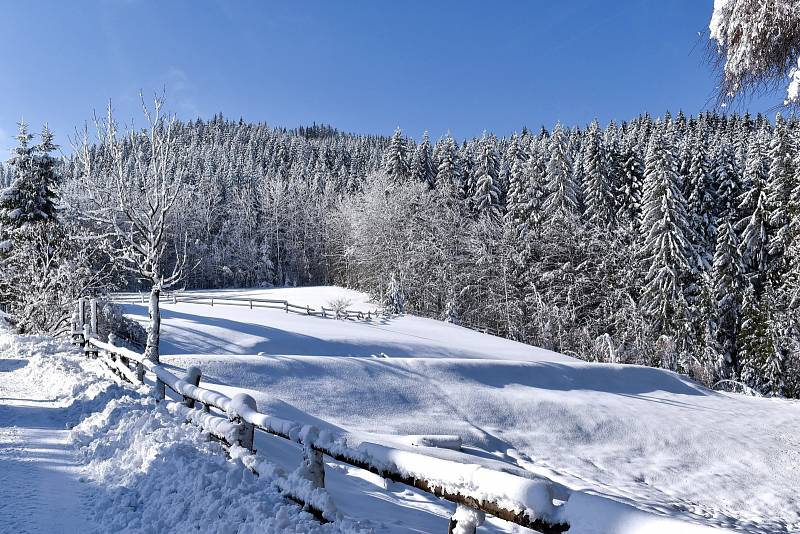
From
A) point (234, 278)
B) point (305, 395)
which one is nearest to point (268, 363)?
point (305, 395)

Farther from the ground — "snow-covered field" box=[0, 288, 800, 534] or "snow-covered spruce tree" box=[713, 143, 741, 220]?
"snow-covered spruce tree" box=[713, 143, 741, 220]

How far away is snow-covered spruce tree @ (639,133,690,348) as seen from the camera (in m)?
34.4

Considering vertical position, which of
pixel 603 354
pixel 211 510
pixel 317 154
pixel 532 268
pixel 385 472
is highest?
pixel 317 154

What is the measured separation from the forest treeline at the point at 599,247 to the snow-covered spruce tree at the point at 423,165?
187 mm

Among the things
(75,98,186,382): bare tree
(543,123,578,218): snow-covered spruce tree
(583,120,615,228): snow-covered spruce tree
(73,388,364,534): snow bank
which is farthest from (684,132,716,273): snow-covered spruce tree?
(73,388,364,534): snow bank

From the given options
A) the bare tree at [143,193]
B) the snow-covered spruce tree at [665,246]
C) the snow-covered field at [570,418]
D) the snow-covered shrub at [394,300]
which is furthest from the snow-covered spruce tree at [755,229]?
the bare tree at [143,193]

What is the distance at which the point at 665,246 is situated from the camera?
113 feet

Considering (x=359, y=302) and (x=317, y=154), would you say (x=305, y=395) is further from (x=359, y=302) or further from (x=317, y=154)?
(x=317, y=154)

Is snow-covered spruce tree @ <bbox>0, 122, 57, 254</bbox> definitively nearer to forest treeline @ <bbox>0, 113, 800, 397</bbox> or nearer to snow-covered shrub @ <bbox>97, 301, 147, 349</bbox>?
forest treeline @ <bbox>0, 113, 800, 397</bbox>

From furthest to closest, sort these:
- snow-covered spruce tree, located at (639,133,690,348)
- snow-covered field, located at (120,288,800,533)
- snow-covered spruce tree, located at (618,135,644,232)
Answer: snow-covered spruce tree, located at (618,135,644,232)
snow-covered spruce tree, located at (639,133,690,348)
snow-covered field, located at (120,288,800,533)

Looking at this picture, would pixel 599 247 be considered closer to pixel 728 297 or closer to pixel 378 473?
pixel 728 297

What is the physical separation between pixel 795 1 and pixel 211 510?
5.72 metres

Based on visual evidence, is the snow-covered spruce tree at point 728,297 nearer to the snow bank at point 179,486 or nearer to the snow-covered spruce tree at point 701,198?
the snow-covered spruce tree at point 701,198

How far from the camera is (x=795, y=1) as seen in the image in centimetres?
332
